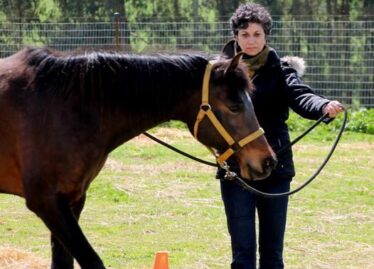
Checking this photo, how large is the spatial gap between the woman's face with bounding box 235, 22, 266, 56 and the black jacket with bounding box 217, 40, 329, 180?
0.10 meters

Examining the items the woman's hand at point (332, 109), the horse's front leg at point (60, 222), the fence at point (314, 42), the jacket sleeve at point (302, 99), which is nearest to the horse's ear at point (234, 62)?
the jacket sleeve at point (302, 99)

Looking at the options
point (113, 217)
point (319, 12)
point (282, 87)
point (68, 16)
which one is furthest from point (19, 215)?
point (319, 12)

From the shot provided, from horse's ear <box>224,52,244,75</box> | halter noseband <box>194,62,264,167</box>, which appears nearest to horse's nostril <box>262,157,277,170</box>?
halter noseband <box>194,62,264,167</box>

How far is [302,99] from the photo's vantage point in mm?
4594

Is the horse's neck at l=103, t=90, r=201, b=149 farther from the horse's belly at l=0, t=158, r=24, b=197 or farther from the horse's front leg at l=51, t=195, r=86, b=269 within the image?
the horse's front leg at l=51, t=195, r=86, b=269

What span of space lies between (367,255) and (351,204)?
1.77 metres

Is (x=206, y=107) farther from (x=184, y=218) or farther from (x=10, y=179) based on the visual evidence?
(x=184, y=218)

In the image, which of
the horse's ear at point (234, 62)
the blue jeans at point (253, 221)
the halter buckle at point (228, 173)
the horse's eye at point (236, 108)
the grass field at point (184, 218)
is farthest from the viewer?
the grass field at point (184, 218)

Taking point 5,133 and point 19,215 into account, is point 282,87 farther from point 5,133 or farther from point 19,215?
point 19,215

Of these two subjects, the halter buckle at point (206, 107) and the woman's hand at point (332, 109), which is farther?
the woman's hand at point (332, 109)

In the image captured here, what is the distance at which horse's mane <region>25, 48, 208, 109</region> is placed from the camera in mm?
4371

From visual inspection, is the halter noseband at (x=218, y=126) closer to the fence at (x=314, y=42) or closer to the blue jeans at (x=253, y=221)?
the blue jeans at (x=253, y=221)

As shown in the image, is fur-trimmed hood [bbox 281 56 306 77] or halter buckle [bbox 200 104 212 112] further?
fur-trimmed hood [bbox 281 56 306 77]

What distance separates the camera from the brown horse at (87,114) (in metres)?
4.28
